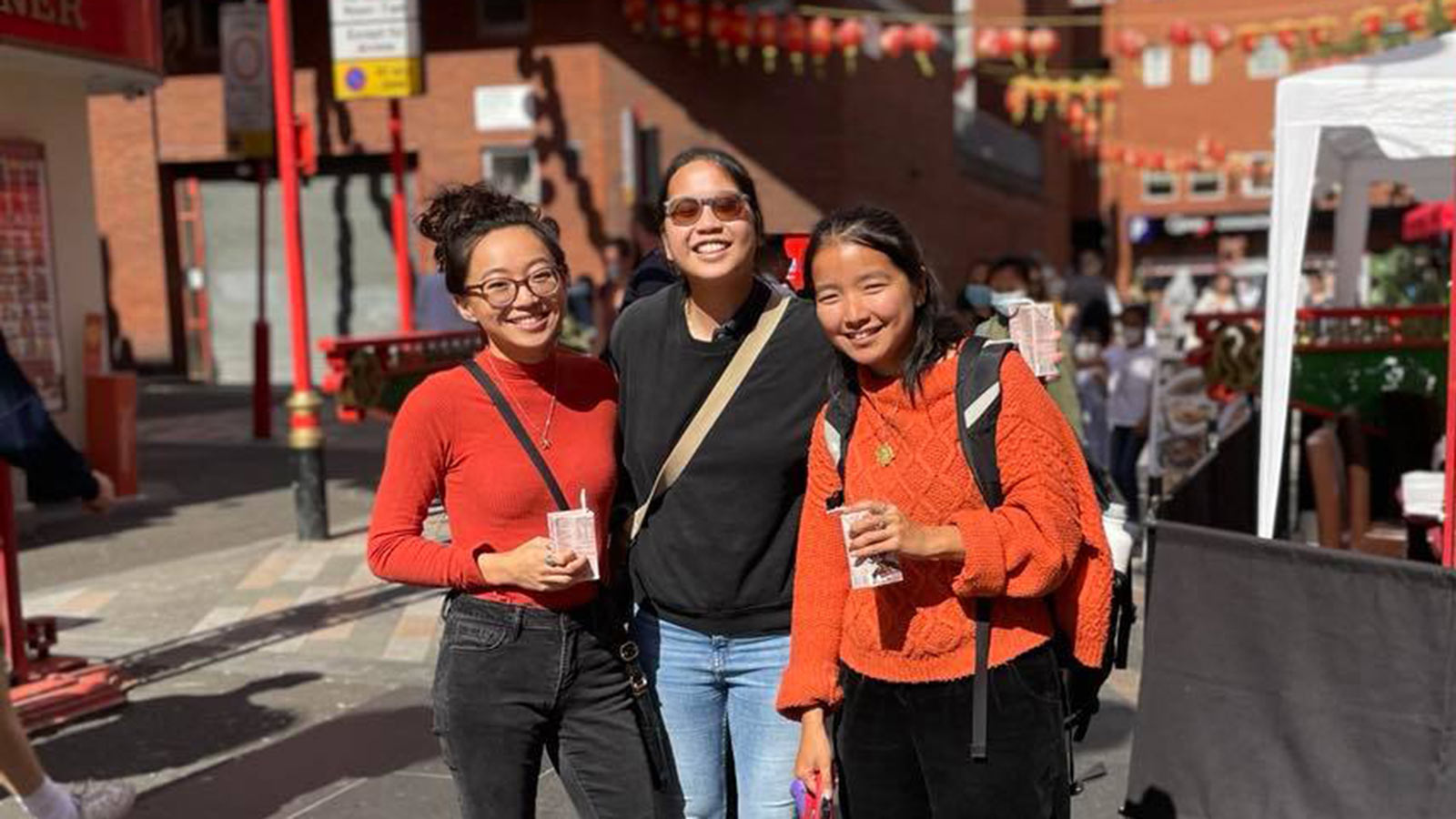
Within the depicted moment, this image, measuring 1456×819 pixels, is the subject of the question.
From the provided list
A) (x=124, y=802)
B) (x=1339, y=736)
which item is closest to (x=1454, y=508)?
→ (x=1339, y=736)

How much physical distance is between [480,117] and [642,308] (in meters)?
17.0

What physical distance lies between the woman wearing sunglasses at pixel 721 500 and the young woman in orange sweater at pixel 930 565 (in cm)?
28

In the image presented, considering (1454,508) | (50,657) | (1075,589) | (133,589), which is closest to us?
(1075,589)

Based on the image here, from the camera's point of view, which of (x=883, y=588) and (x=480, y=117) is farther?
(x=480, y=117)

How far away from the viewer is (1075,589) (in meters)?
2.53

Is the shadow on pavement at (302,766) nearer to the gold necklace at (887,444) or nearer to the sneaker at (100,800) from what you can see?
the sneaker at (100,800)

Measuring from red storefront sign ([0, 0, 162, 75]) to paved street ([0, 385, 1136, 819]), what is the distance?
3.40 m

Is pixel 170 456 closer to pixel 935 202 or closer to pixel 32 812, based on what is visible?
pixel 32 812

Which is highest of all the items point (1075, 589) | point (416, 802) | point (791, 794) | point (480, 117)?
point (480, 117)

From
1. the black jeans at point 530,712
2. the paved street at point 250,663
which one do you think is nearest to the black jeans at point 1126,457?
Result: the paved street at point 250,663

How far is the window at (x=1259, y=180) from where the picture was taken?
38656mm

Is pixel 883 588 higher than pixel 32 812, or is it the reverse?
pixel 883 588

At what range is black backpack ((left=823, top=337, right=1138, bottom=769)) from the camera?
244 centimetres

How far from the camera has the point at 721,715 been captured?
3.00 meters
